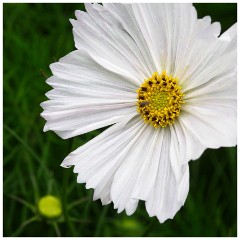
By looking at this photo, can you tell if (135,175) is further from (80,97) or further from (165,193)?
(80,97)

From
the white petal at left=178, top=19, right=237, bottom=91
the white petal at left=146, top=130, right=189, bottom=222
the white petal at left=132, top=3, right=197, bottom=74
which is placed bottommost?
the white petal at left=146, top=130, right=189, bottom=222

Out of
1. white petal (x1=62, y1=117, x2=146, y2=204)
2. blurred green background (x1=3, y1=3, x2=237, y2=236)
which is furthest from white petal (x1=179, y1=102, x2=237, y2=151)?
blurred green background (x1=3, y1=3, x2=237, y2=236)

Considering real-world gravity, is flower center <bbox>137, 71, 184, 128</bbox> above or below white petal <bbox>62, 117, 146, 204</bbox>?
above

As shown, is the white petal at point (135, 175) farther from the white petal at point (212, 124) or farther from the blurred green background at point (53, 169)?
the blurred green background at point (53, 169)

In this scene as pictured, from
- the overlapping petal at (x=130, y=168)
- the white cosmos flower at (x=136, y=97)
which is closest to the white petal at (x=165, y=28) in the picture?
the white cosmos flower at (x=136, y=97)

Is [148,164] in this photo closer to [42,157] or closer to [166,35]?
[166,35]

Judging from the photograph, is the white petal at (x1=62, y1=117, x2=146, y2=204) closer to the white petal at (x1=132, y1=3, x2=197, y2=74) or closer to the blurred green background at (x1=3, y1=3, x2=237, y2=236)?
the white petal at (x1=132, y1=3, x2=197, y2=74)

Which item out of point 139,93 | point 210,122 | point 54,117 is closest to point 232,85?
point 210,122
